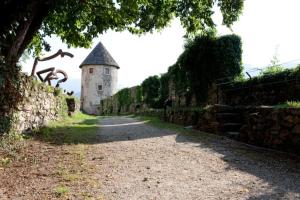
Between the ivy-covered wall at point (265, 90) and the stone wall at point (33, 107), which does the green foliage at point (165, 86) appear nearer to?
the stone wall at point (33, 107)

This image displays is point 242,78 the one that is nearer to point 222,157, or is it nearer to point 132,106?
point 222,157

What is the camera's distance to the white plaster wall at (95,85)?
56719mm

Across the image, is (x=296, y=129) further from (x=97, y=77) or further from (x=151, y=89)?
(x=97, y=77)

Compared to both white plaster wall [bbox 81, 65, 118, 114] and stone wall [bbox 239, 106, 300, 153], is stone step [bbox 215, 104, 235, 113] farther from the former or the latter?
white plaster wall [bbox 81, 65, 118, 114]

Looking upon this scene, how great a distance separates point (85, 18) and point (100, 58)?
43.2 m

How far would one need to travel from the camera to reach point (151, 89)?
31.2 m

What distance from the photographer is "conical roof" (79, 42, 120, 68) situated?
56.7m

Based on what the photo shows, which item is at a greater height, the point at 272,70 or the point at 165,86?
the point at 165,86

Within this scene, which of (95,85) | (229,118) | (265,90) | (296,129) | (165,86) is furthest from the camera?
(95,85)

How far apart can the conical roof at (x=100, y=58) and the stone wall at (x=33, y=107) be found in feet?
129

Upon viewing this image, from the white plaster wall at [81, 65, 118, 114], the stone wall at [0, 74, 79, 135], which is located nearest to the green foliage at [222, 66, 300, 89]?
the stone wall at [0, 74, 79, 135]

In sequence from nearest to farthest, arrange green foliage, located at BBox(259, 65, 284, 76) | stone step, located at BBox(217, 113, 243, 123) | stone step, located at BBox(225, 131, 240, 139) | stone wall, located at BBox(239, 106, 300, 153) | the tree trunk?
stone wall, located at BBox(239, 106, 300, 153) → the tree trunk → stone step, located at BBox(225, 131, 240, 139) → stone step, located at BBox(217, 113, 243, 123) → green foliage, located at BBox(259, 65, 284, 76)

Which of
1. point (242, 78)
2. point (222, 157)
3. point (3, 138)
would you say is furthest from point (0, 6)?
point (242, 78)

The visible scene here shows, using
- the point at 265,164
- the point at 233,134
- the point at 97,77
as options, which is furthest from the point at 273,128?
the point at 97,77
